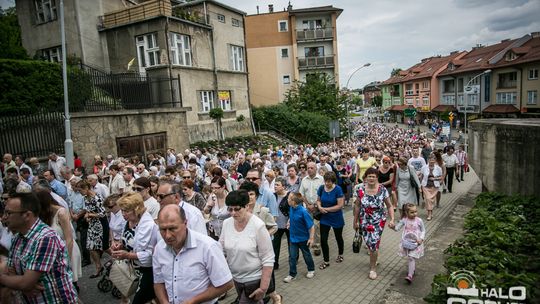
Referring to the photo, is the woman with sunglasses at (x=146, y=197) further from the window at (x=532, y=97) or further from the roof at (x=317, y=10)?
the window at (x=532, y=97)

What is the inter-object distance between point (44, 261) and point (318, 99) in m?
33.6

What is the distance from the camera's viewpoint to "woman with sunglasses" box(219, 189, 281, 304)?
11.7ft

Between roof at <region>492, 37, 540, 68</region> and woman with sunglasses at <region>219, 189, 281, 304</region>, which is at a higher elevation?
roof at <region>492, 37, 540, 68</region>

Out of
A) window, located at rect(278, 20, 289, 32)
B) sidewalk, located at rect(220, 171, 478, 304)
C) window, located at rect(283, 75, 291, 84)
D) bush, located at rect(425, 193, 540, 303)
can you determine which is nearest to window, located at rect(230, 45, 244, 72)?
window, located at rect(283, 75, 291, 84)

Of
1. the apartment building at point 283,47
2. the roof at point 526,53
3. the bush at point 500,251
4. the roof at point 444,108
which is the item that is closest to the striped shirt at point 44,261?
the bush at point 500,251

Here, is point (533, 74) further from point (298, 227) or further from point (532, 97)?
point (298, 227)

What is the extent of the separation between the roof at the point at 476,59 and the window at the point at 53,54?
150ft

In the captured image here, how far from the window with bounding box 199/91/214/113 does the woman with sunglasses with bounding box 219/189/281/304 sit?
65.4 ft

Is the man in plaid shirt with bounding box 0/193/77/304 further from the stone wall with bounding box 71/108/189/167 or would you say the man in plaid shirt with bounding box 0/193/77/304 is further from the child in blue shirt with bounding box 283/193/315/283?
the stone wall with bounding box 71/108/189/167

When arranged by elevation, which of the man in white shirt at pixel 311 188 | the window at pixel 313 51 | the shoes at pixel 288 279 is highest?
the window at pixel 313 51

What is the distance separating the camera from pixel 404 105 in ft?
219

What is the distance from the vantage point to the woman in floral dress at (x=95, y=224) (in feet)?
19.9

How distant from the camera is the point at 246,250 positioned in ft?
11.8

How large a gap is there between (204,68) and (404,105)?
54.0 metres
